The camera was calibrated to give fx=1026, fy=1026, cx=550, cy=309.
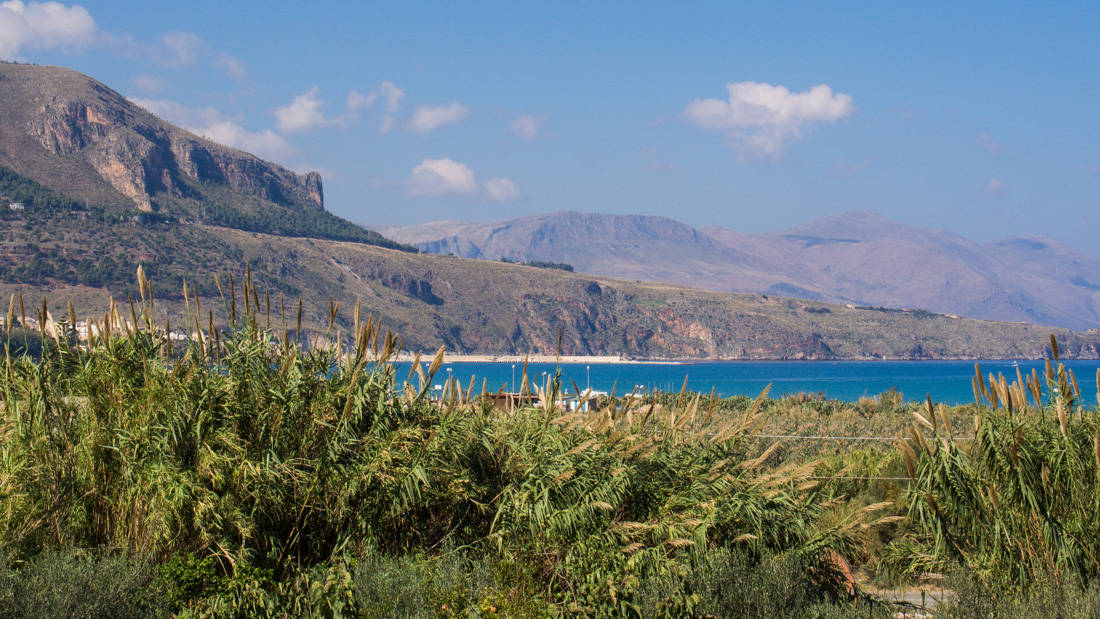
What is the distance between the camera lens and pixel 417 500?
23.5 feet

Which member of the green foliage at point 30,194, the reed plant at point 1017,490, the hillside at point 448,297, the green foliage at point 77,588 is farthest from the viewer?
the green foliage at point 30,194

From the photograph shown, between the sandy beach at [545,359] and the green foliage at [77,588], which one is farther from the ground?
the green foliage at [77,588]

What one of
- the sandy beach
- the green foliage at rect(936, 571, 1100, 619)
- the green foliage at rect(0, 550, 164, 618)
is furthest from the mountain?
the green foliage at rect(936, 571, 1100, 619)

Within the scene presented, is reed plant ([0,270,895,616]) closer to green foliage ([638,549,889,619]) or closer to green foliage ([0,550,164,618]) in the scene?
green foliage ([638,549,889,619])

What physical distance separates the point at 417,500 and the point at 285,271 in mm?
127632

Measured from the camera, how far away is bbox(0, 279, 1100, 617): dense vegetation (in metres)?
6.58

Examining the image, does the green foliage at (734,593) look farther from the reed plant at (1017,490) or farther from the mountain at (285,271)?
the mountain at (285,271)

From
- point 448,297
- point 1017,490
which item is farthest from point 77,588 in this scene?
point 448,297

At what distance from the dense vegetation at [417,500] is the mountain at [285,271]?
94.6 m

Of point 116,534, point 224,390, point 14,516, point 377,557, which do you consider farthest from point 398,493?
Answer: point 14,516

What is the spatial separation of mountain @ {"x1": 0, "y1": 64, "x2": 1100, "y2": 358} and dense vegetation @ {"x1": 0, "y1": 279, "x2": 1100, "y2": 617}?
9456 cm

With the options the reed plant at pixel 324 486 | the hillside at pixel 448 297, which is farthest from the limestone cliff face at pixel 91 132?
the reed plant at pixel 324 486

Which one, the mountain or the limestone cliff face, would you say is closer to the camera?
the mountain

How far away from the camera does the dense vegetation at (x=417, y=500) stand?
21.6 feet
